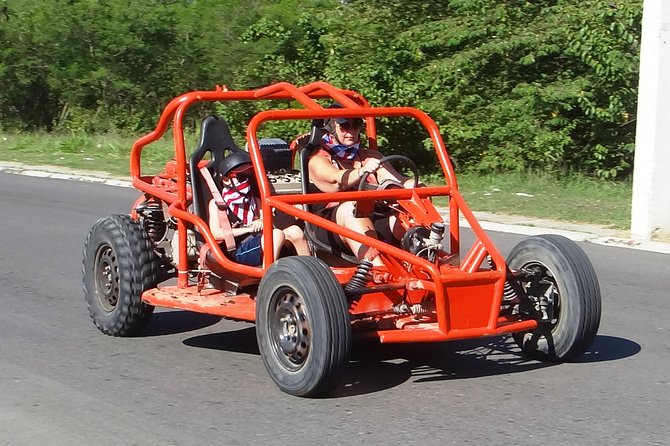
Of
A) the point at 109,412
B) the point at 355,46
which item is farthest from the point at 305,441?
the point at 355,46

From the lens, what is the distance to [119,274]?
23.1 ft

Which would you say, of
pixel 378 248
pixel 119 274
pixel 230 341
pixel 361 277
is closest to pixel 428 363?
pixel 361 277

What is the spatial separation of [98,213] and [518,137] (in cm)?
654

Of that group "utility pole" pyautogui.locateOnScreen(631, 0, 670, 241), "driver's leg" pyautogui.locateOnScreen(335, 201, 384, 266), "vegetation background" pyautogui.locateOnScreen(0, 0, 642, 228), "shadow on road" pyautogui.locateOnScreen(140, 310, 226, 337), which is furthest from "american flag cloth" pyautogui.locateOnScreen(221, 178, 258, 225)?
"vegetation background" pyautogui.locateOnScreen(0, 0, 642, 228)

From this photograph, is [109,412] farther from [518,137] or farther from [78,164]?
[78,164]

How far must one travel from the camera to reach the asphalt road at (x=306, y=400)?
5.20m

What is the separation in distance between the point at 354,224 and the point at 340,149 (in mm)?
712

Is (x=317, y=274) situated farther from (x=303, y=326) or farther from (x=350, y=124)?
(x=350, y=124)

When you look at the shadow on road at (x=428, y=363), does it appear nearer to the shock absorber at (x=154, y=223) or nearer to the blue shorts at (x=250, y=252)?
the blue shorts at (x=250, y=252)

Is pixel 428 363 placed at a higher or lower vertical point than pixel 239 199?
lower

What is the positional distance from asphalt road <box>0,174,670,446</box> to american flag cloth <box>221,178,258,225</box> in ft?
2.66

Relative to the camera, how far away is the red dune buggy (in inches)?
224

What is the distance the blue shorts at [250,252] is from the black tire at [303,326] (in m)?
0.67

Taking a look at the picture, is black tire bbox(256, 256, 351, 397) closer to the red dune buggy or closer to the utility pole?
the red dune buggy
